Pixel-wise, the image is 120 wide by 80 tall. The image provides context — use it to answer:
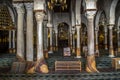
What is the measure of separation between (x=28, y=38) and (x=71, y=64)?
269 cm

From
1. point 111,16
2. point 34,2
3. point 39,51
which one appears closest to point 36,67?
point 39,51

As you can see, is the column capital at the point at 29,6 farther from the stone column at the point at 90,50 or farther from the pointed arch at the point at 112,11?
the pointed arch at the point at 112,11

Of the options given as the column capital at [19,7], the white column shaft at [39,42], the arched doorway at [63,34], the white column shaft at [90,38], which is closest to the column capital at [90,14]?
the white column shaft at [90,38]

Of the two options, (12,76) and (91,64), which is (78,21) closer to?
(91,64)

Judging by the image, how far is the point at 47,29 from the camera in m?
21.6

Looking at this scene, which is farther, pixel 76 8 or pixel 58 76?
pixel 76 8

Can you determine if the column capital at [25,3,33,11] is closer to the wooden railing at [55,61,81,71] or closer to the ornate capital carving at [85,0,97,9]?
the ornate capital carving at [85,0,97,9]

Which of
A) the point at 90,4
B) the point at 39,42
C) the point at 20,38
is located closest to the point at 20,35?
the point at 20,38

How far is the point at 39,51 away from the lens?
11.9 m

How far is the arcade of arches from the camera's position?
11906mm

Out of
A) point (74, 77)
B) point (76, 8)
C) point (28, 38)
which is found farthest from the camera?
point (76, 8)

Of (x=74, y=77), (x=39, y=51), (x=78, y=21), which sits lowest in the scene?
(x=74, y=77)

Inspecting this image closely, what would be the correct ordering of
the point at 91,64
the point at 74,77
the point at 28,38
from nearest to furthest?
1. the point at 74,77
2. the point at 91,64
3. the point at 28,38

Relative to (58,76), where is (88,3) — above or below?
above
